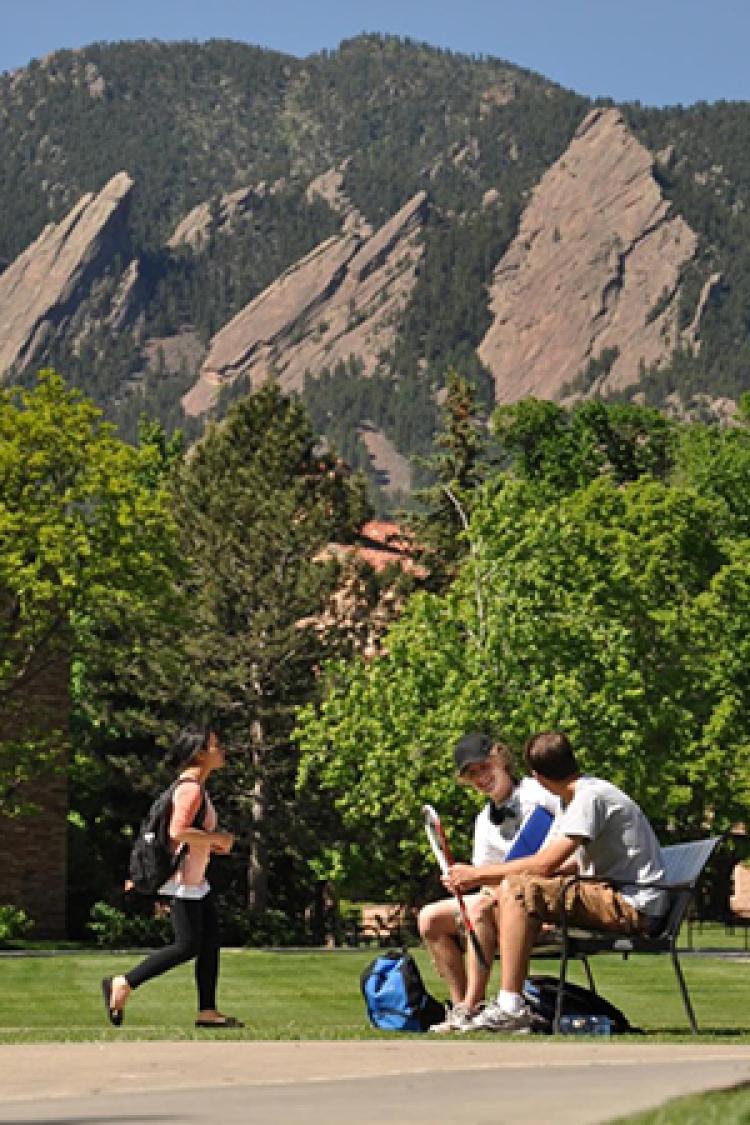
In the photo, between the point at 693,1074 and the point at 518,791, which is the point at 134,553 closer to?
the point at 518,791

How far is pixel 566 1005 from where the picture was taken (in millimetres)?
11969

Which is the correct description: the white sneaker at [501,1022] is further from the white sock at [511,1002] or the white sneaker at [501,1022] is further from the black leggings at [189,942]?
the black leggings at [189,942]

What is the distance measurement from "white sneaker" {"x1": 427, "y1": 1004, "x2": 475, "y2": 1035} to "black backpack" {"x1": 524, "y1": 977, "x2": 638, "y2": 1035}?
36 centimetres

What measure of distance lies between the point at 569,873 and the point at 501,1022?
0.97m

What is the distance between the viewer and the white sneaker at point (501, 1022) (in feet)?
37.4

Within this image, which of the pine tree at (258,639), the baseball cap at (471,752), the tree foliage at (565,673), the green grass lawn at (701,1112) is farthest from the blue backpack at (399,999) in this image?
the pine tree at (258,639)

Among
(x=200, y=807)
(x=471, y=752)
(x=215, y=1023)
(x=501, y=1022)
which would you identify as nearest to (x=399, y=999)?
(x=501, y=1022)

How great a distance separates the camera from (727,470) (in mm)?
66125

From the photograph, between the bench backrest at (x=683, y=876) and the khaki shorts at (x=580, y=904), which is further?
the bench backrest at (x=683, y=876)

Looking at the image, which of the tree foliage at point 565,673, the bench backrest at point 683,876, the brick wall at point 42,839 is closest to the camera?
the bench backrest at point 683,876

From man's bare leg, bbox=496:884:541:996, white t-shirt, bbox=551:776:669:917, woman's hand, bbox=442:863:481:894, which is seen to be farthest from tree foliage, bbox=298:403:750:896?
man's bare leg, bbox=496:884:541:996

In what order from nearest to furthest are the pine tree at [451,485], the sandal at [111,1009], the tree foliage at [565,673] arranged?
1. the sandal at [111,1009]
2. the tree foliage at [565,673]
3. the pine tree at [451,485]

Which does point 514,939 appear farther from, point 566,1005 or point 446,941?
point 446,941

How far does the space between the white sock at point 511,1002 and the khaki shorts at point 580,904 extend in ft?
1.29
